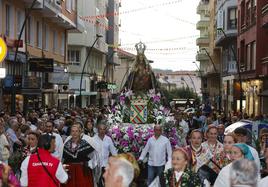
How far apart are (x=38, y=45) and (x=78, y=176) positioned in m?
25.6

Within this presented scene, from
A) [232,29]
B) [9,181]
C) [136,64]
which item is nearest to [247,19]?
[232,29]

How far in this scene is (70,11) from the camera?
140ft

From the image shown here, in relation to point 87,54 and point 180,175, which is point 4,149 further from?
point 87,54

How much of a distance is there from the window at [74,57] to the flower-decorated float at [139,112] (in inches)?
1516

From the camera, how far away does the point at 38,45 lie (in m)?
35.6

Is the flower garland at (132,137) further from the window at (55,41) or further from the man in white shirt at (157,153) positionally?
the window at (55,41)

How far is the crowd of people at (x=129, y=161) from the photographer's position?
5.07 meters

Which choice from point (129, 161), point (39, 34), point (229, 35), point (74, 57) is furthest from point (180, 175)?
point (74, 57)

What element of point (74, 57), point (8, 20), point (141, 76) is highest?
point (8, 20)

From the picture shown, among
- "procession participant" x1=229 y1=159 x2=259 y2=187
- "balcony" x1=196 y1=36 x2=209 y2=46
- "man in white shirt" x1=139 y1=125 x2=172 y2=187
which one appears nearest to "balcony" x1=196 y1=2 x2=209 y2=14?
"balcony" x1=196 y1=36 x2=209 y2=46

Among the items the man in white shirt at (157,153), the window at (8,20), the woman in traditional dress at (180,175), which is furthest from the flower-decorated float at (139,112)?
the window at (8,20)

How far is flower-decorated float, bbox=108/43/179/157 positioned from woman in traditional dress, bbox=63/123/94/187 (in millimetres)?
4324

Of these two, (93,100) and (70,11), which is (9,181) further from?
(93,100)

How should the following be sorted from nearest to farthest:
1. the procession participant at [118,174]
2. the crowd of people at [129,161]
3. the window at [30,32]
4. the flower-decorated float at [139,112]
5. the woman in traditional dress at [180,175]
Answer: the procession participant at [118,174] → the crowd of people at [129,161] → the woman in traditional dress at [180,175] → the flower-decorated float at [139,112] → the window at [30,32]
